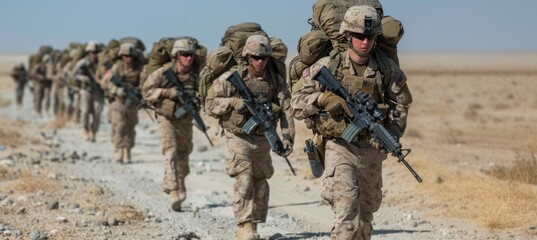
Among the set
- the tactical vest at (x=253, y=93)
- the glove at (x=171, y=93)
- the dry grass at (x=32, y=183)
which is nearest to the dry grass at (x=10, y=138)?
the dry grass at (x=32, y=183)

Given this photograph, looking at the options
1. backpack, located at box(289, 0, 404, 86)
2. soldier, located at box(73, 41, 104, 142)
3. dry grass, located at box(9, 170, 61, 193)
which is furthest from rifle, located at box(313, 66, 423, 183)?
soldier, located at box(73, 41, 104, 142)

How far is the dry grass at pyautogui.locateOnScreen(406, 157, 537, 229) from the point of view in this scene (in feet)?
30.6

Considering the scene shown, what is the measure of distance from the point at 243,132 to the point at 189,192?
394 cm

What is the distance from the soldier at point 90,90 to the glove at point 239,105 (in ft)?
34.9

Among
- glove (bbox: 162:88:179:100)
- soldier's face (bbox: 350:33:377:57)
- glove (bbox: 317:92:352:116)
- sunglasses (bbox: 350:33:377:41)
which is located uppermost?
sunglasses (bbox: 350:33:377:41)

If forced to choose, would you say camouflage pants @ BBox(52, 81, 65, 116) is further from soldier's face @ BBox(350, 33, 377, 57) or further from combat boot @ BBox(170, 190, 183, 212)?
soldier's face @ BBox(350, 33, 377, 57)

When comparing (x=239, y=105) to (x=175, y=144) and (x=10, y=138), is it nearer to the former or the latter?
(x=175, y=144)

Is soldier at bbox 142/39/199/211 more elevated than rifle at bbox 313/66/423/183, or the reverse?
rifle at bbox 313/66/423/183

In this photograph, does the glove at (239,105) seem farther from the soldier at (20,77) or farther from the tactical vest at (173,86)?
the soldier at (20,77)

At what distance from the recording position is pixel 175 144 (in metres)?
11.2

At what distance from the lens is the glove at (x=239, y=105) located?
8742 mm

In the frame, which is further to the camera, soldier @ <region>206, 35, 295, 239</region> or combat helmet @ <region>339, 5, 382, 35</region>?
soldier @ <region>206, 35, 295, 239</region>

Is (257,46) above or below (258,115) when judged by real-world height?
above

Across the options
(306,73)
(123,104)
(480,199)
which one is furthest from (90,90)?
(306,73)
